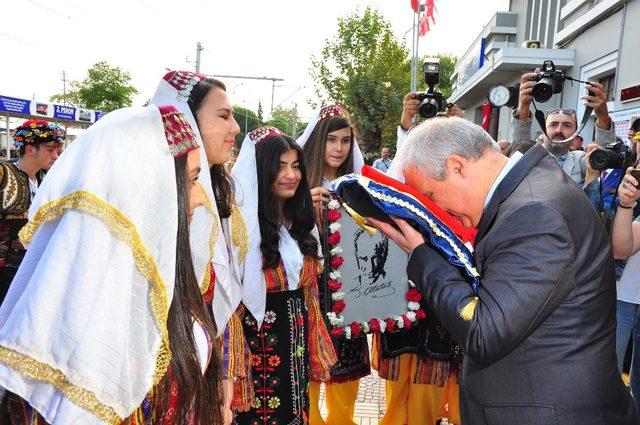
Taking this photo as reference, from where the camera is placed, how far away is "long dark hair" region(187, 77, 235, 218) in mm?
2334

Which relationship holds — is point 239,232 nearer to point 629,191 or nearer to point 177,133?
point 177,133

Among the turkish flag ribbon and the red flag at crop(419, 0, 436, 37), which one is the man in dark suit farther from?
the red flag at crop(419, 0, 436, 37)

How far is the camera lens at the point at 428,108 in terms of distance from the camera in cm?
395

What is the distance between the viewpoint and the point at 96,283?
123 cm

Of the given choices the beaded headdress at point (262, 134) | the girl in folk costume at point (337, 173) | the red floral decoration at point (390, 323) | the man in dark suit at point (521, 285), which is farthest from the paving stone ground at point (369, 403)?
the man in dark suit at point (521, 285)

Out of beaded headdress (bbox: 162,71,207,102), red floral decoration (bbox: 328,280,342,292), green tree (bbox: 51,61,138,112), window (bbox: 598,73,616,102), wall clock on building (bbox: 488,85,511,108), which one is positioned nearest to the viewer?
beaded headdress (bbox: 162,71,207,102)

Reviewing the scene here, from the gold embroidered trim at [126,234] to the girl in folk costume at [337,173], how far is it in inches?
82.6

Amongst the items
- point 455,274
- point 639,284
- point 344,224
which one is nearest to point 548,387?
point 455,274

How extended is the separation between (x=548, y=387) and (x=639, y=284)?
7.07 feet

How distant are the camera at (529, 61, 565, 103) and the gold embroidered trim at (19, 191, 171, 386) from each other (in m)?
3.20

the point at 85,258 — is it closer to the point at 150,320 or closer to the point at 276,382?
the point at 150,320

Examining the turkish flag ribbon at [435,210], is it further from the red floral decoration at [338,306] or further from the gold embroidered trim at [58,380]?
the red floral decoration at [338,306]

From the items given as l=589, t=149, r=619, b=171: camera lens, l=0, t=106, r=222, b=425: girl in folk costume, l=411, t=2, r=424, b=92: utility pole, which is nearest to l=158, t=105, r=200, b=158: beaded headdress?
l=0, t=106, r=222, b=425: girl in folk costume

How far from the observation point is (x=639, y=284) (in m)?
3.18
